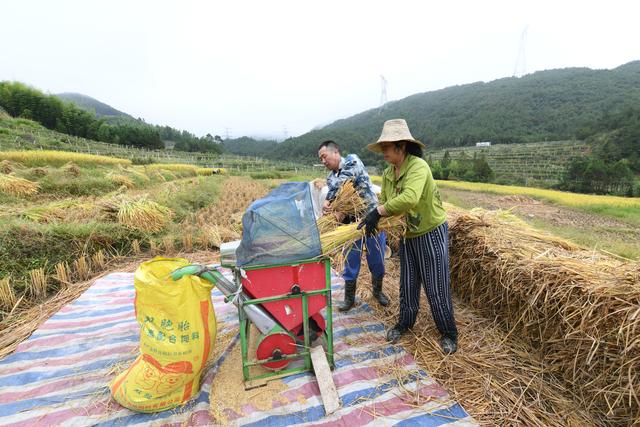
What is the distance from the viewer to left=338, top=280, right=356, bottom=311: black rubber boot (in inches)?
126

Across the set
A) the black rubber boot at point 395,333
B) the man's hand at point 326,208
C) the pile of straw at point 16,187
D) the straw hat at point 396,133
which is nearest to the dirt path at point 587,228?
the black rubber boot at point 395,333

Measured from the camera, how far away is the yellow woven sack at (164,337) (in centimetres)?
180

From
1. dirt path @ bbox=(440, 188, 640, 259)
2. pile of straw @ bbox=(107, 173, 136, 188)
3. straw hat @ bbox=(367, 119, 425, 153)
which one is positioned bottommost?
dirt path @ bbox=(440, 188, 640, 259)

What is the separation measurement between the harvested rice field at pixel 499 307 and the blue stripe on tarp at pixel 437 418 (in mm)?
106

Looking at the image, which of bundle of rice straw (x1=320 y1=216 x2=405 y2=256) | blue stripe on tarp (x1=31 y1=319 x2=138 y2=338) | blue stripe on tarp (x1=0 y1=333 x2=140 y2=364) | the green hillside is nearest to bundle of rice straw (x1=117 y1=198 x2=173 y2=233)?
blue stripe on tarp (x1=31 y1=319 x2=138 y2=338)

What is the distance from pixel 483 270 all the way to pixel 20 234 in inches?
249

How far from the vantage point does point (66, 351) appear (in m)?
2.48

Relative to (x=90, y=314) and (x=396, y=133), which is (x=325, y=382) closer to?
(x=396, y=133)

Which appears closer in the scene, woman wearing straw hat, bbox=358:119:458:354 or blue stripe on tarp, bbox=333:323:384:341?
woman wearing straw hat, bbox=358:119:458:354

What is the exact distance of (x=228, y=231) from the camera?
5.75 metres

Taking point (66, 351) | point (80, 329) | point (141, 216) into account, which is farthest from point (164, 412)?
point (141, 216)

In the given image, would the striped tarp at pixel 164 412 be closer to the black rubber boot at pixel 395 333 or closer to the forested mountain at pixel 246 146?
the black rubber boot at pixel 395 333

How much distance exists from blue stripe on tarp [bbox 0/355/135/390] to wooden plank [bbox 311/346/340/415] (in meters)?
1.80

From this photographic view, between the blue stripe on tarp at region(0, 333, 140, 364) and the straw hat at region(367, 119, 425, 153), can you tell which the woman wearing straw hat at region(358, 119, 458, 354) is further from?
the blue stripe on tarp at region(0, 333, 140, 364)
